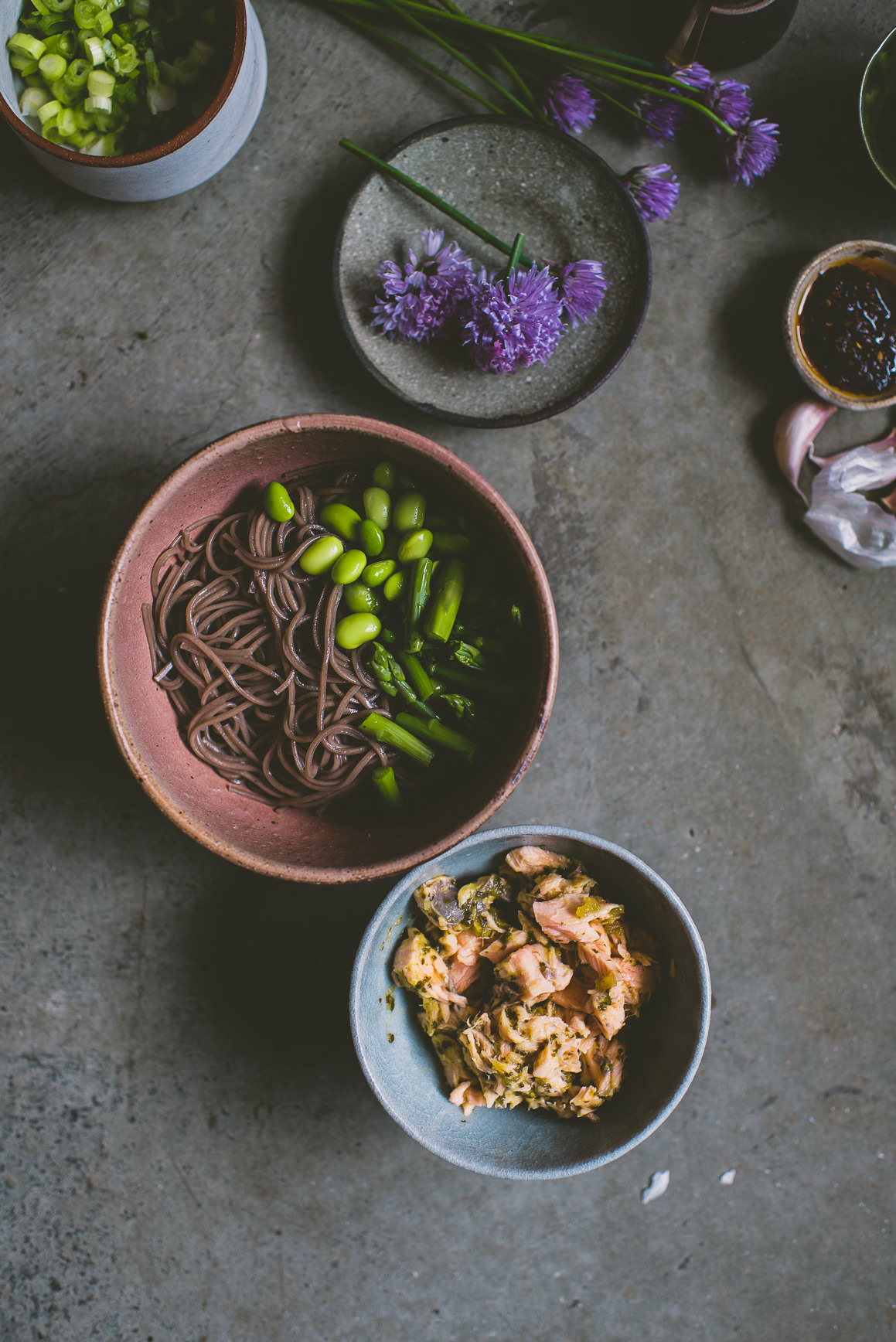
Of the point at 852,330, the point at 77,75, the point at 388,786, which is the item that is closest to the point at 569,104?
the point at 852,330

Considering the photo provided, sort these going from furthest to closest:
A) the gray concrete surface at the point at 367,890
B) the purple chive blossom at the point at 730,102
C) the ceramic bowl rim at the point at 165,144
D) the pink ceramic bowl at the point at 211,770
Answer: the gray concrete surface at the point at 367,890 < the purple chive blossom at the point at 730,102 < the ceramic bowl rim at the point at 165,144 < the pink ceramic bowl at the point at 211,770

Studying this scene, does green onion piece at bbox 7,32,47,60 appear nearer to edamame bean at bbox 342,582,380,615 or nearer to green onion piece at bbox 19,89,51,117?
green onion piece at bbox 19,89,51,117

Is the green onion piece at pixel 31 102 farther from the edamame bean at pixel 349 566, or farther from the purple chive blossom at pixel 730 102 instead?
the purple chive blossom at pixel 730 102

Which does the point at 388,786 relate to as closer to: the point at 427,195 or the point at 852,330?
the point at 427,195

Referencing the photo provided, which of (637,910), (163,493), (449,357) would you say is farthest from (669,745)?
(163,493)

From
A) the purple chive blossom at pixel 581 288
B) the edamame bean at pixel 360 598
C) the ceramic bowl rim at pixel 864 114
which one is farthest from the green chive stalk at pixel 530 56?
the edamame bean at pixel 360 598

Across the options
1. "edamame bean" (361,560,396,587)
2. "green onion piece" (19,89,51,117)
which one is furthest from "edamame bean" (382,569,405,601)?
"green onion piece" (19,89,51,117)
